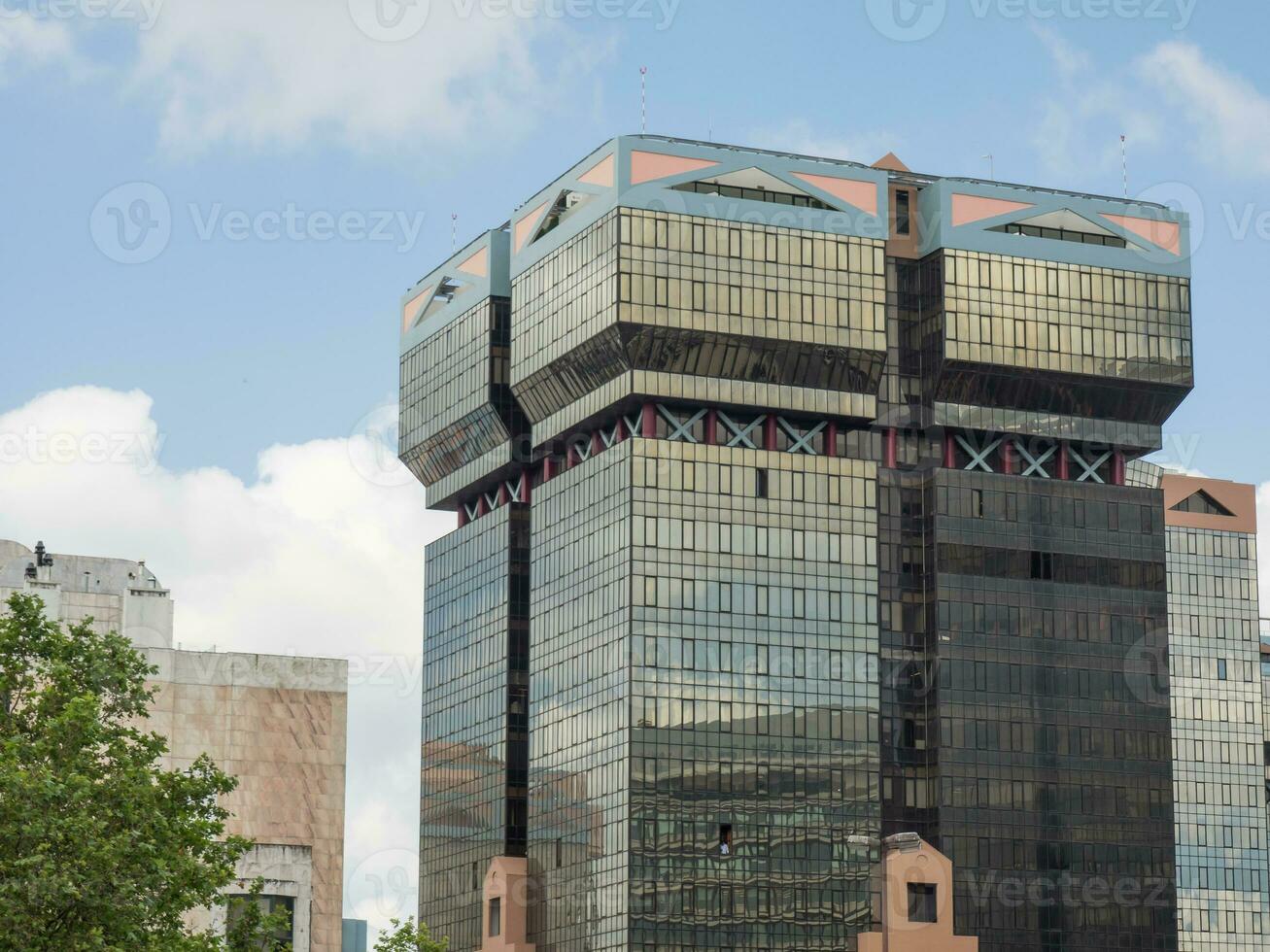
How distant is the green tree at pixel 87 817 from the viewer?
8906 centimetres

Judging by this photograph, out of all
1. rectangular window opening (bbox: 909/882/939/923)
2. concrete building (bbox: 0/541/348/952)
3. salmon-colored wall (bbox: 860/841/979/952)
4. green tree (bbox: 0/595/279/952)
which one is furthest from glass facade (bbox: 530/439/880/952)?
green tree (bbox: 0/595/279/952)

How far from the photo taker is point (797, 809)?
197500mm

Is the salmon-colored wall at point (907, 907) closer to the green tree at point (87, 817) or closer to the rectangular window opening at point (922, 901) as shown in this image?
the rectangular window opening at point (922, 901)

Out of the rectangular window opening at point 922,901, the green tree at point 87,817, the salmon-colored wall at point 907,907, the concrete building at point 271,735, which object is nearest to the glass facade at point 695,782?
the salmon-colored wall at point 907,907

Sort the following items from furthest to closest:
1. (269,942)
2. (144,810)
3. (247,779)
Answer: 1. (247,779)
2. (269,942)
3. (144,810)

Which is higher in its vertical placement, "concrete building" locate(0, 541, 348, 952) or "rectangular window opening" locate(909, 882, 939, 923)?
"concrete building" locate(0, 541, 348, 952)

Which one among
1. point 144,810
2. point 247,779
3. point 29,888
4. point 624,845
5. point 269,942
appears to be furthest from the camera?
point 624,845

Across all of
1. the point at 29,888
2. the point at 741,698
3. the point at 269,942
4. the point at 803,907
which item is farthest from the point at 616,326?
the point at 29,888

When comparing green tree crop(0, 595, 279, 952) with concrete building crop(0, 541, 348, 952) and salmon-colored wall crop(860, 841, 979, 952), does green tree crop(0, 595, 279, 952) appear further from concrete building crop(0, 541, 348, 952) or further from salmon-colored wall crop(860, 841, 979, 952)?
salmon-colored wall crop(860, 841, 979, 952)

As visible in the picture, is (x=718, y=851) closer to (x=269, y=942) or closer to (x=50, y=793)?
(x=269, y=942)

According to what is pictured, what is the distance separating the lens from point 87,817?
90.3m

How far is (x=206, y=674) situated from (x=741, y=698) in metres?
51.3

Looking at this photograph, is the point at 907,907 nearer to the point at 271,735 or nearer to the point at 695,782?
the point at 695,782

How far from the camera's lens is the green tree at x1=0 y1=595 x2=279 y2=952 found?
8906 cm
